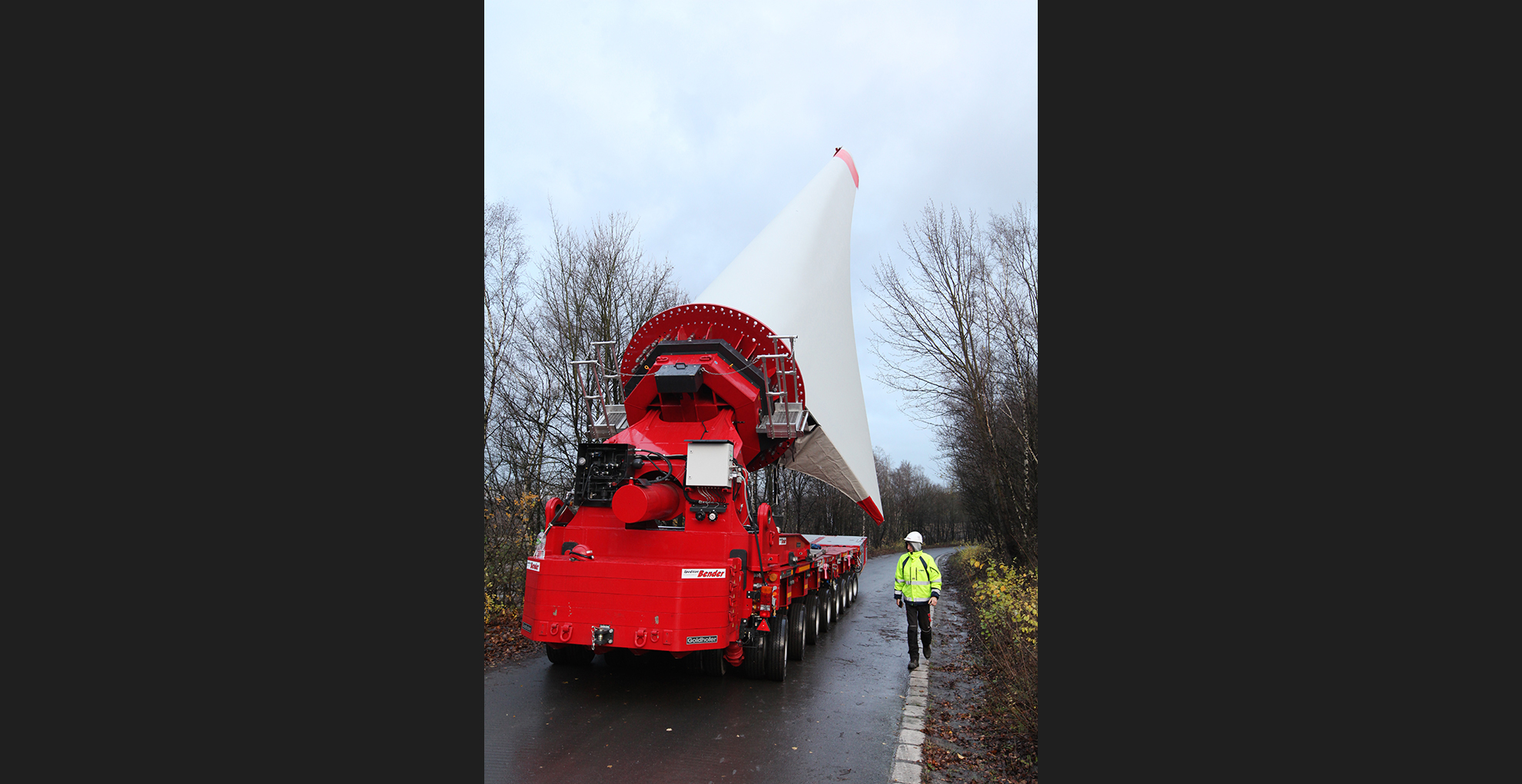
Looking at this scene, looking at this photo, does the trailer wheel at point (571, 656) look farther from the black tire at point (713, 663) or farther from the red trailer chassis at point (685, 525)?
the black tire at point (713, 663)

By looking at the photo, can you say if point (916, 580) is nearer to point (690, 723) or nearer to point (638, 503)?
point (690, 723)

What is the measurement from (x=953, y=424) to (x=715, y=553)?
57.7 feet

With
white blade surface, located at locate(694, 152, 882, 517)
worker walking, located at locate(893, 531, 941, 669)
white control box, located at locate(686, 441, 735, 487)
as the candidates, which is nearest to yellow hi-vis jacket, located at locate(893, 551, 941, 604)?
worker walking, located at locate(893, 531, 941, 669)

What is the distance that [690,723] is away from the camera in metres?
6.40

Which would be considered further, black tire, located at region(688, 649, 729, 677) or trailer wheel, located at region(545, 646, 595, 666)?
trailer wheel, located at region(545, 646, 595, 666)

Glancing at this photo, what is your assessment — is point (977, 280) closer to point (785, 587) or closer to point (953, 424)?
point (785, 587)

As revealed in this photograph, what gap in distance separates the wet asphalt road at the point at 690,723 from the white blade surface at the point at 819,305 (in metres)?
2.82

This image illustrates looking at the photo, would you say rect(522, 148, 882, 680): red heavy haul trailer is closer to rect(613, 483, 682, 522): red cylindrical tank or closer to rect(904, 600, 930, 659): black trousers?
rect(613, 483, 682, 522): red cylindrical tank

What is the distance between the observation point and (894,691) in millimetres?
7801

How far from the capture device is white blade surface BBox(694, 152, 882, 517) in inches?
380

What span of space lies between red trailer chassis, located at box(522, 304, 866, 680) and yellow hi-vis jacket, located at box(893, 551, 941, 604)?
1297 mm

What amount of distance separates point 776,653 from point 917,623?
7.61 feet

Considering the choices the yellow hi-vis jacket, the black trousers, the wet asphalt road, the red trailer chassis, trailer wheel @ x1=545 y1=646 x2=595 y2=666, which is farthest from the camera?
the yellow hi-vis jacket

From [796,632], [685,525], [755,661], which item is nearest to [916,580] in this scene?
[796,632]
